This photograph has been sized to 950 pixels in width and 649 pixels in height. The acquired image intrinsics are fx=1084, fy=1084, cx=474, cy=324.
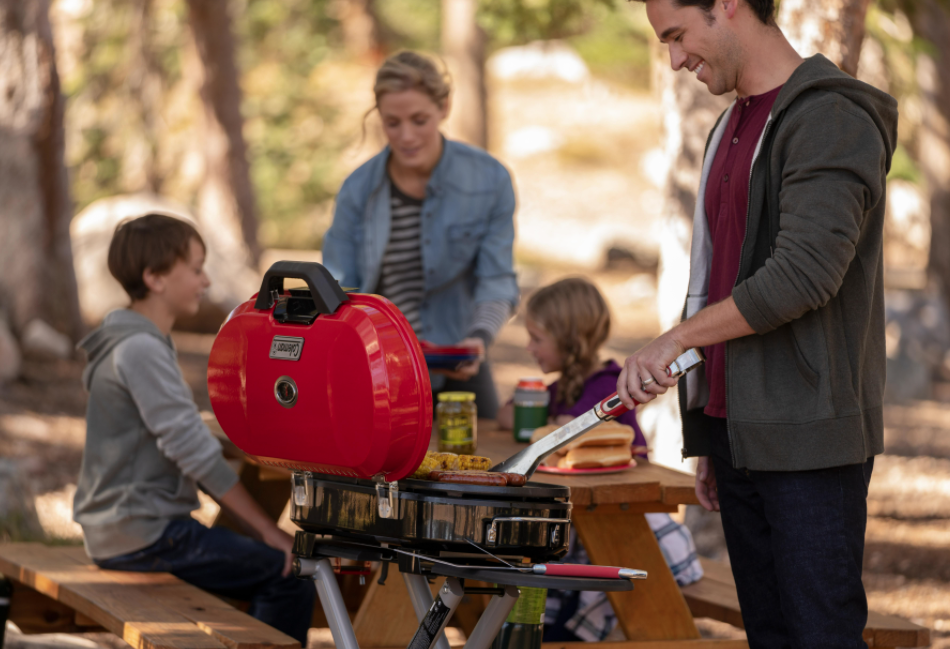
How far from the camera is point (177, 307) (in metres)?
3.60

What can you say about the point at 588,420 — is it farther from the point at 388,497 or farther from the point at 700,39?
the point at 700,39

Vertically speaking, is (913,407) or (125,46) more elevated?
(125,46)

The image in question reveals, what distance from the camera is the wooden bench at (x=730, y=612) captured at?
329 cm

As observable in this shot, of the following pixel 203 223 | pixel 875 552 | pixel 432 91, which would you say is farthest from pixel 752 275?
pixel 203 223

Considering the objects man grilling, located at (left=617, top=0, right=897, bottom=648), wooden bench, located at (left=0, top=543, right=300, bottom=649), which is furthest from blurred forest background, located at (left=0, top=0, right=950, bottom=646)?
man grilling, located at (left=617, top=0, right=897, bottom=648)

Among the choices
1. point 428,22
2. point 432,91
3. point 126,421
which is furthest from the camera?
point 428,22

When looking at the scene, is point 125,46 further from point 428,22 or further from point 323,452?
point 323,452

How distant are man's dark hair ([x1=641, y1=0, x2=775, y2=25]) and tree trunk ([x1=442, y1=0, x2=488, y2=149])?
14123mm

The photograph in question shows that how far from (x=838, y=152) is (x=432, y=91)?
2042 millimetres

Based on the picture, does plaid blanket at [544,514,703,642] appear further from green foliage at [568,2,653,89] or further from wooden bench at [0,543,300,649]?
green foliage at [568,2,653,89]

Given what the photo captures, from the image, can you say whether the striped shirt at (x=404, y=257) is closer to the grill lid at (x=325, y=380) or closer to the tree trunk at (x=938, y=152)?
the grill lid at (x=325, y=380)

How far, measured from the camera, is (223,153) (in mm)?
13367

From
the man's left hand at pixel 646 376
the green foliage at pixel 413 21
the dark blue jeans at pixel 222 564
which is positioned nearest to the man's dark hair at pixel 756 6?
the man's left hand at pixel 646 376

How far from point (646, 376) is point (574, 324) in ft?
4.83
